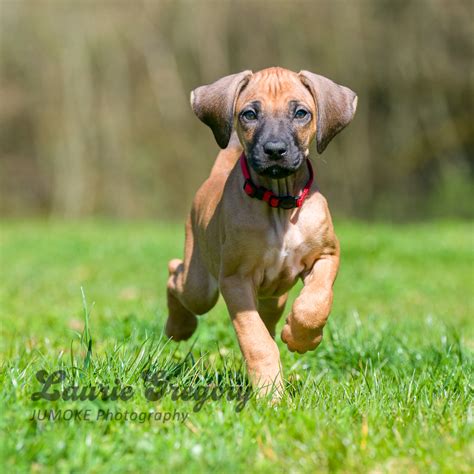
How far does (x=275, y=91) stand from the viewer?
159 inches

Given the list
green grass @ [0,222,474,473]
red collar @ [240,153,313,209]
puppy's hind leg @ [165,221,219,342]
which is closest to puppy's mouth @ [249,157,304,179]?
red collar @ [240,153,313,209]

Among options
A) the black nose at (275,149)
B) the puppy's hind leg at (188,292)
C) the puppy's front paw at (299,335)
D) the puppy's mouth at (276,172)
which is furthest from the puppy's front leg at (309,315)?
the puppy's hind leg at (188,292)

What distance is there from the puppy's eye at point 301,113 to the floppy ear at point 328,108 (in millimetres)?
86

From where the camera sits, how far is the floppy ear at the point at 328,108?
4.07m

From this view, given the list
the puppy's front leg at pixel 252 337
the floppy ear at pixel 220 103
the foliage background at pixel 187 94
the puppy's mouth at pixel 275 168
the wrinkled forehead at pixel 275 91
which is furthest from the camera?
the foliage background at pixel 187 94

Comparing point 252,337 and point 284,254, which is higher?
point 284,254

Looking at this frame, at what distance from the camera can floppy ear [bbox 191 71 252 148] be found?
4160mm

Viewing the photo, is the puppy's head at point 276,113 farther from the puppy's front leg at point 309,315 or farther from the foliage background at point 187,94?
the foliage background at point 187,94

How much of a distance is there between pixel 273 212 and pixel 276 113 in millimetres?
477

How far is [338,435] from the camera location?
2.90 m

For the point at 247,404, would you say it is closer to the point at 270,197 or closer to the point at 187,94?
the point at 270,197

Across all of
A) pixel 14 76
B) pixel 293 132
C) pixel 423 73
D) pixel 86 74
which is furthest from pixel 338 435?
pixel 14 76

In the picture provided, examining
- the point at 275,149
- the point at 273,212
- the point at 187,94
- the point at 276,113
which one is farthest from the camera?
the point at 187,94

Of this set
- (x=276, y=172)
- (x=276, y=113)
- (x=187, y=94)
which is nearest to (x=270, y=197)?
(x=276, y=172)
